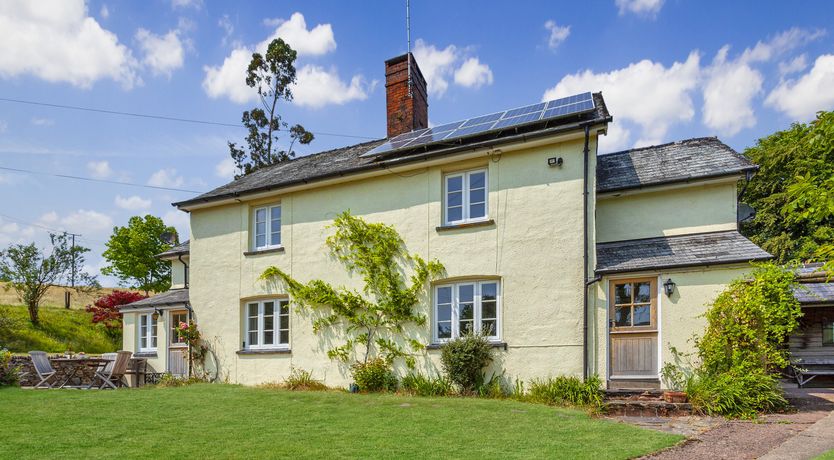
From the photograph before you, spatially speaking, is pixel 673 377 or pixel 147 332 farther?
pixel 147 332

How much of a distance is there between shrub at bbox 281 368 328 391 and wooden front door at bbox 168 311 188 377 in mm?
4485

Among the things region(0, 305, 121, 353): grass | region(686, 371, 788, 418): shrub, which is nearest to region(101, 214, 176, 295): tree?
region(0, 305, 121, 353): grass

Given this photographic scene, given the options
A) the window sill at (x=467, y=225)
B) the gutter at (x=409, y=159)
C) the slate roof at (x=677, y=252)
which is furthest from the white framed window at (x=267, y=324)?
the slate roof at (x=677, y=252)

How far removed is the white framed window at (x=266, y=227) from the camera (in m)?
16.0

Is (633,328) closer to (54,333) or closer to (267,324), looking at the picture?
(267,324)

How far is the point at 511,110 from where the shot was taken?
15.2 metres

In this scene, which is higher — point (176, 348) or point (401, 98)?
point (401, 98)

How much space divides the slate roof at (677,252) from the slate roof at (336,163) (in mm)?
3001

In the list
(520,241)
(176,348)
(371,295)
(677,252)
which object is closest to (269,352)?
(371,295)

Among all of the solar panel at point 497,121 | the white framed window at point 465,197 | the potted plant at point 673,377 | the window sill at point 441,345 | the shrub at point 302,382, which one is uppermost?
the solar panel at point 497,121

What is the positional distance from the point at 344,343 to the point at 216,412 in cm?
428

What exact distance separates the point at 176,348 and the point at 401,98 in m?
10.9

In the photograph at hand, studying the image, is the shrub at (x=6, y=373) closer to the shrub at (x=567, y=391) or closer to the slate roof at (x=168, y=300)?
the slate roof at (x=168, y=300)

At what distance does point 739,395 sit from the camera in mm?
9750
